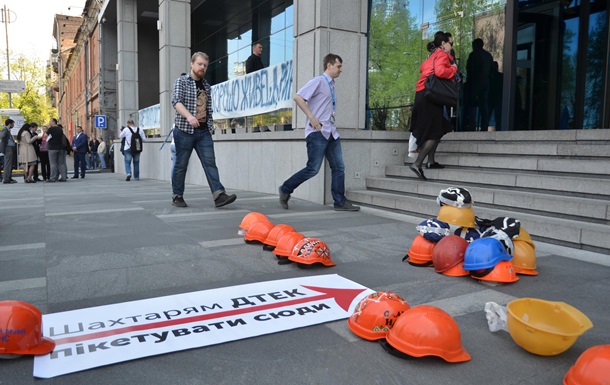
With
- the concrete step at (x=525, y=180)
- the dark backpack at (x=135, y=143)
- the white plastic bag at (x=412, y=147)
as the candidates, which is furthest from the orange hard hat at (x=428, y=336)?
the dark backpack at (x=135, y=143)

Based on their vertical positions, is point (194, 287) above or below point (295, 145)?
below

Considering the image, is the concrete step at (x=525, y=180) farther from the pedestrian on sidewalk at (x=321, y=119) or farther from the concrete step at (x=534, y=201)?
the pedestrian on sidewalk at (x=321, y=119)

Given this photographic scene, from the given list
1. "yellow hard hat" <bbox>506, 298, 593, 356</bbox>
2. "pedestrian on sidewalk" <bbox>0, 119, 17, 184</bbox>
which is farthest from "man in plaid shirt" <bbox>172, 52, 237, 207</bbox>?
"pedestrian on sidewalk" <bbox>0, 119, 17, 184</bbox>

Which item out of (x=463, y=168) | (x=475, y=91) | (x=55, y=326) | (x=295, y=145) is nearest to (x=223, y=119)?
(x=295, y=145)

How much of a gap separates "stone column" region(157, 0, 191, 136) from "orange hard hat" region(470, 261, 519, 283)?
44.8 ft

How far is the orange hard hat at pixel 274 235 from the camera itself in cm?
489

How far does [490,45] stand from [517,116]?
154 cm

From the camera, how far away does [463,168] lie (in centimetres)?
791

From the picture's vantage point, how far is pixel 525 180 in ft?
21.1

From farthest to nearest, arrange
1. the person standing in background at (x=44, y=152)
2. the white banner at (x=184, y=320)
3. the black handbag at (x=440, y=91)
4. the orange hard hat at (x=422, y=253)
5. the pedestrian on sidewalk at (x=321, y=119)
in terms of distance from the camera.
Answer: the person standing in background at (x=44, y=152)
the black handbag at (x=440, y=91)
the pedestrian on sidewalk at (x=321, y=119)
the orange hard hat at (x=422, y=253)
the white banner at (x=184, y=320)

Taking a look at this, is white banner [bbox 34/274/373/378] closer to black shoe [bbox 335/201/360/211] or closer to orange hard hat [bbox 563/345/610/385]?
orange hard hat [bbox 563/345/610/385]

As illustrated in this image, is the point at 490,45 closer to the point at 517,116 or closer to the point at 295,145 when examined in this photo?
the point at 517,116

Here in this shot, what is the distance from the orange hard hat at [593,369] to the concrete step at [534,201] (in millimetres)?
3420

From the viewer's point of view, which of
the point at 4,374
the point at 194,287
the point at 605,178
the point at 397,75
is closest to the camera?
the point at 4,374
